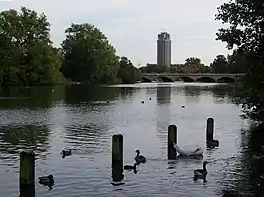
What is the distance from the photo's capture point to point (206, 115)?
52156 millimetres

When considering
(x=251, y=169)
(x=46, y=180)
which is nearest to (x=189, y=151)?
(x=251, y=169)

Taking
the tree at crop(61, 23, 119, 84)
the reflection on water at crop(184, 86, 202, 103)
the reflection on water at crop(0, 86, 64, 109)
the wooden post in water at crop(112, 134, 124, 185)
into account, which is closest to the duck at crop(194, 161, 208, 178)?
the wooden post in water at crop(112, 134, 124, 185)

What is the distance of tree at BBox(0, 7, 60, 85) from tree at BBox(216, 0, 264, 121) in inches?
3689

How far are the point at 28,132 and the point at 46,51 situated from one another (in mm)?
87611

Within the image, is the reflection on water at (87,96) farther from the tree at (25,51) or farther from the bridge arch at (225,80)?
the bridge arch at (225,80)

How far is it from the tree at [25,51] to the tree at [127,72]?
3876 cm

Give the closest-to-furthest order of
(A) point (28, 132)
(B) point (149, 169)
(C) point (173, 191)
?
(C) point (173, 191)
(B) point (149, 169)
(A) point (28, 132)

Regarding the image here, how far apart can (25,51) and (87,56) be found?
2151 centimetres

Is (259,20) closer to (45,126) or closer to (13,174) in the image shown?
(13,174)

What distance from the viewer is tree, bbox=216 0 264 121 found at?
28.5 m

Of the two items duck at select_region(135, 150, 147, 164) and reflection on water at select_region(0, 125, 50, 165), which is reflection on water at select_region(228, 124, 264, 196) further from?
reflection on water at select_region(0, 125, 50, 165)

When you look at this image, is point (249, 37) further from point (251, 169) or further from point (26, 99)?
point (26, 99)

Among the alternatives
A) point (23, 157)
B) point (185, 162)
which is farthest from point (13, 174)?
point (185, 162)

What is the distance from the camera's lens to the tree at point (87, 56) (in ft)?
466
